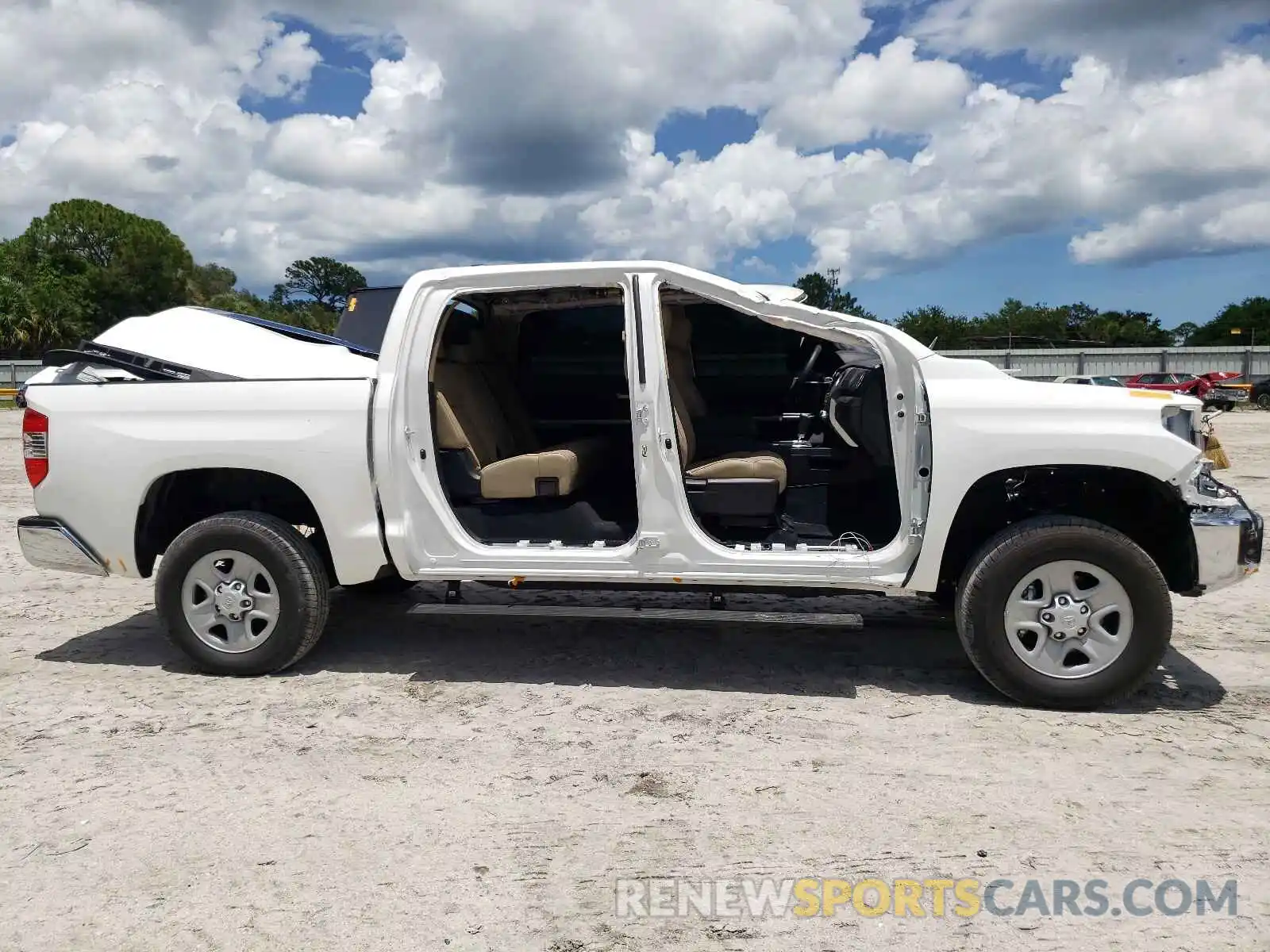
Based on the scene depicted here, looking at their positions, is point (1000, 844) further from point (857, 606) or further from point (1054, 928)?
point (857, 606)

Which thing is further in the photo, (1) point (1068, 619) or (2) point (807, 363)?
(2) point (807, 363)

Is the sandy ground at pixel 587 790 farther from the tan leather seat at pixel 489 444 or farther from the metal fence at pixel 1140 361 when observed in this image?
the metal fence at pixel 1140 361

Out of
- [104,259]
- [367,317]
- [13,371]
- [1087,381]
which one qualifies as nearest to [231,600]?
[367,317]

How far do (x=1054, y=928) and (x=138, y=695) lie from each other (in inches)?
157

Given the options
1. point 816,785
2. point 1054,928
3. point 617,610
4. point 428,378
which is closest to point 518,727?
point 617,610

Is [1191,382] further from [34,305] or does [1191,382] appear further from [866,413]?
[34,305]

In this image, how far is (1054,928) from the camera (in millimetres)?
2627

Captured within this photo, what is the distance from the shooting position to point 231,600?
4613 mm

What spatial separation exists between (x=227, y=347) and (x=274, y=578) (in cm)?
122

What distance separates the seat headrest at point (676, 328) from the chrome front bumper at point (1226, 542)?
249cm

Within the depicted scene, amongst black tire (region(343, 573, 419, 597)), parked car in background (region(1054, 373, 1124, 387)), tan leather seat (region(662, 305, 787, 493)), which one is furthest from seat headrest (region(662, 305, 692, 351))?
black tire (region(343, 573, 419, 597))

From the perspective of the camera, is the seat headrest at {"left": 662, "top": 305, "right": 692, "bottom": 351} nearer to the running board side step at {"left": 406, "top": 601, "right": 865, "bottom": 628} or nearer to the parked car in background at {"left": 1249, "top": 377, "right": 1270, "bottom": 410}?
the running board side step at {"left": 406, "top": 601, "right": 865, "bottom": 628}

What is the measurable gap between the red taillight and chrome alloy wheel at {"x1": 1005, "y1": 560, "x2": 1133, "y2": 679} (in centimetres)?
466

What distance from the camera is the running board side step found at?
4371mm
